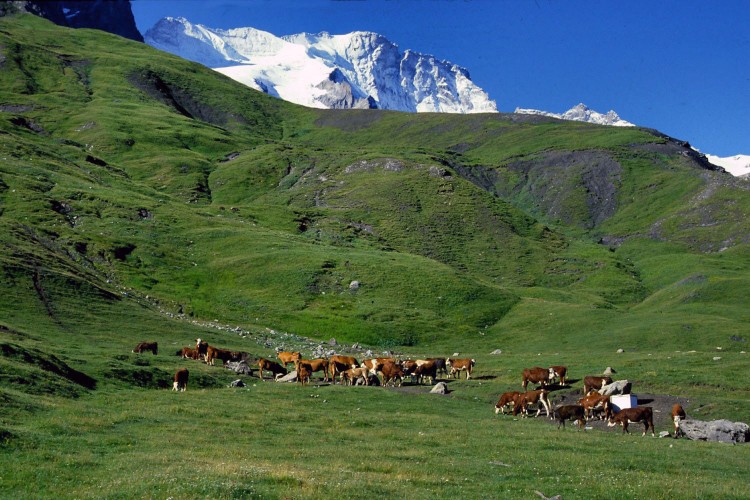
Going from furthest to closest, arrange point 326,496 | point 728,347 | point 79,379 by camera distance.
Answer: point 728,347, point 79,379, point 326,496

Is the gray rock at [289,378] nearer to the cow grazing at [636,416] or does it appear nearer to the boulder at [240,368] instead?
the boulder at [240,368]

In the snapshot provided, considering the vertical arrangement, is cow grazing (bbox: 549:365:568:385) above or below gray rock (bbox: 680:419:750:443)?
above

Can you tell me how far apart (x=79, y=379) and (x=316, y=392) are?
1443cm

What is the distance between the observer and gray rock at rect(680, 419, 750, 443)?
3669 cm

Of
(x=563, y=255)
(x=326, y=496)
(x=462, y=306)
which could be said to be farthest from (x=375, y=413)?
(x=563, y=255)

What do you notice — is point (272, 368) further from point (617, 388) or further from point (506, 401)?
point (617, 388)

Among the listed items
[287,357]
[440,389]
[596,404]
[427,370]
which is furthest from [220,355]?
[596,404]

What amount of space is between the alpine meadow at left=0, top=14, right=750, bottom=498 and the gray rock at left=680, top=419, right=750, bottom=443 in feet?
6.37

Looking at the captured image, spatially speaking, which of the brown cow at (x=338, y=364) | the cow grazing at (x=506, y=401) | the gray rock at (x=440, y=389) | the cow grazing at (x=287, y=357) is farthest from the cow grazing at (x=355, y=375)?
the cow grazing at (x=506, y=401)

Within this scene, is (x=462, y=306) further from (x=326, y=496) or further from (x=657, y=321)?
(x=326, y=496)

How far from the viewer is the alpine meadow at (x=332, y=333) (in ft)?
83.5

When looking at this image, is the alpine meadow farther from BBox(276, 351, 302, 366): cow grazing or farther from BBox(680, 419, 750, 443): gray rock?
BBox(276, 351, 302, 366): cow grazing

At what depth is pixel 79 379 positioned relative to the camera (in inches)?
1614

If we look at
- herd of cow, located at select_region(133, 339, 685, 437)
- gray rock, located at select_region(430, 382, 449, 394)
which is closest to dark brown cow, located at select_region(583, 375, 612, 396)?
herd of cow, located at select_region(133, 339, 685, 437)
